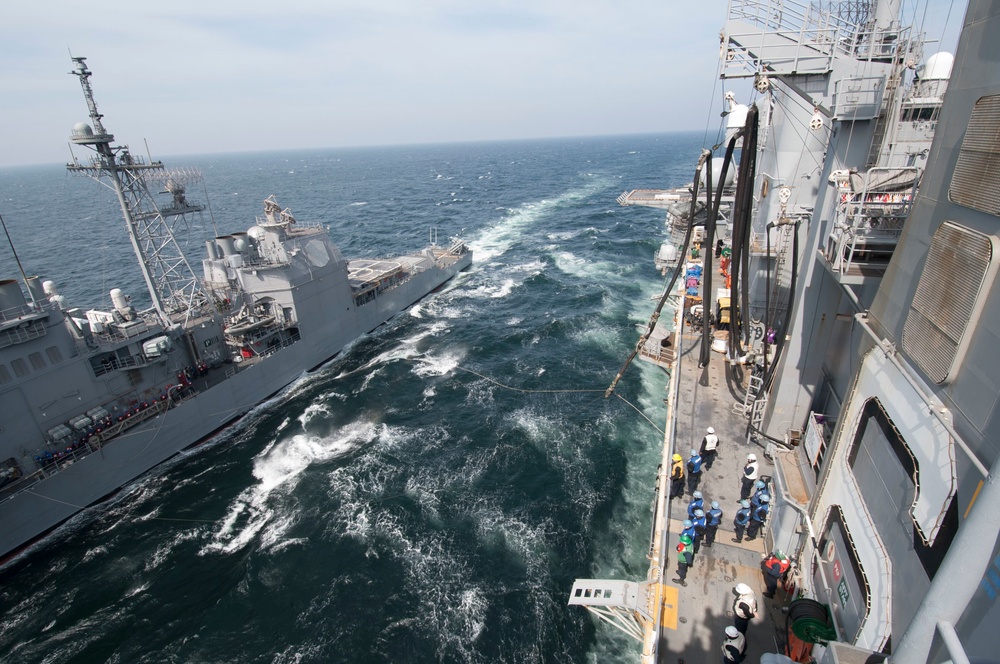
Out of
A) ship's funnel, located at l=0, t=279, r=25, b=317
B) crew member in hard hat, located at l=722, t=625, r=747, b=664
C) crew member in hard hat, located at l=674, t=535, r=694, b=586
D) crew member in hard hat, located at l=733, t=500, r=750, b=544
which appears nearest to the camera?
crew member in hard hat, located at l=722, t=625, r=747, b=664

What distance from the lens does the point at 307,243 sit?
3278 centimetres

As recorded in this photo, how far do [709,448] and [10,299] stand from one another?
93.3 feet

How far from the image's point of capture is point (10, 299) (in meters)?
20.1

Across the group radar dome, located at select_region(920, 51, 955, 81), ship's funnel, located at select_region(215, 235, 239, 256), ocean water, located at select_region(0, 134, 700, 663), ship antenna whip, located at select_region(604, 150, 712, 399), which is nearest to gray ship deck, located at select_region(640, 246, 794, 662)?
ship antenna whip, located at select_region(604, 150, 712, 399)

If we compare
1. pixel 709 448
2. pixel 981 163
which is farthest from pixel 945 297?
pixel 709 448

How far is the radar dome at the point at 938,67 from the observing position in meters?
16.8

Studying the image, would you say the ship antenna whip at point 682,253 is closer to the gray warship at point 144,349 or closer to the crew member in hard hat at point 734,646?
the crew member in hard hat at point 734,646

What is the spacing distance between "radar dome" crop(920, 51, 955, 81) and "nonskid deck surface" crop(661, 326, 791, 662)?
45.4ft

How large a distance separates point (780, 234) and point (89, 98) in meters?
34.3

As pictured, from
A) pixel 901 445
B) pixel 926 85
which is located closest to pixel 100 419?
pixel 901 445

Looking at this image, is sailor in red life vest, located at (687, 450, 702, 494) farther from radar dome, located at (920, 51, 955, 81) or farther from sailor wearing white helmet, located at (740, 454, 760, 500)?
radar dome, located at (920, 51, 955, 81)

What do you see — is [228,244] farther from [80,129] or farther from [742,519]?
[742,519]

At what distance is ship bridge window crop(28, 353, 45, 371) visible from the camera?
20.6 meters

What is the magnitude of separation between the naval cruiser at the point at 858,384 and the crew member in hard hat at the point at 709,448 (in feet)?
2.22
